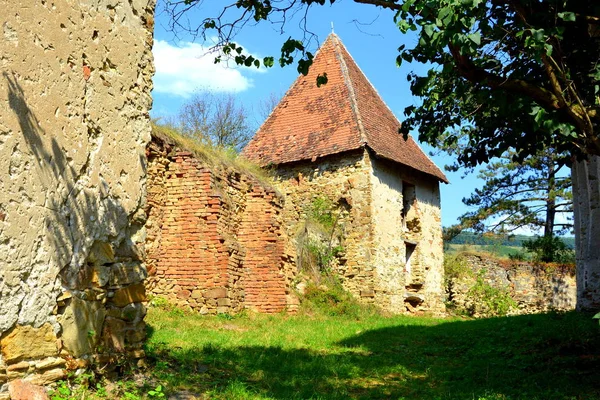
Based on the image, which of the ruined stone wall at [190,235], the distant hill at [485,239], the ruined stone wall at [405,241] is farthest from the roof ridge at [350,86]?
the distant hill at [485,239]

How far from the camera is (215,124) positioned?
3506cm

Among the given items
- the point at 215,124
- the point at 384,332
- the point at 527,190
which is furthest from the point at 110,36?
the point at 215,124

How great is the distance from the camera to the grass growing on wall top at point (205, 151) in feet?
44.2

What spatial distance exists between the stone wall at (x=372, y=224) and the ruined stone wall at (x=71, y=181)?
1228 cm

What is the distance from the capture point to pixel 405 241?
22156 mm

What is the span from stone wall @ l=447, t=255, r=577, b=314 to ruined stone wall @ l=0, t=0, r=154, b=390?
20.5m

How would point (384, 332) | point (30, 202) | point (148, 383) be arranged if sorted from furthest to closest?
point (384, 332) → point (148, 383) → point (30, 202)

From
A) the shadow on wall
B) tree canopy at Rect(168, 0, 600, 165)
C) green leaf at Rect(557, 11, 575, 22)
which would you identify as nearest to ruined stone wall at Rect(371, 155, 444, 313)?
tree canopy at Rect(168, 0, 600, 165)

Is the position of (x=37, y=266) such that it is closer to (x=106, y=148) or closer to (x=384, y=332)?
(x=106, y=148)

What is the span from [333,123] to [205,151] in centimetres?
823

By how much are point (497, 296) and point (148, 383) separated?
69.2ft

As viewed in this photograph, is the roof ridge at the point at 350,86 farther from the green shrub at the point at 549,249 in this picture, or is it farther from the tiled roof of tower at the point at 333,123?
the green shrub at the point at 549,249

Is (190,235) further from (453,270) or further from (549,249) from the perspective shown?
(549,249)

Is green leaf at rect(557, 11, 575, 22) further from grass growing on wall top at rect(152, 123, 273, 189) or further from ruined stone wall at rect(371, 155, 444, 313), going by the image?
ruined stone wall at rect(371, 155, 444, 313)
